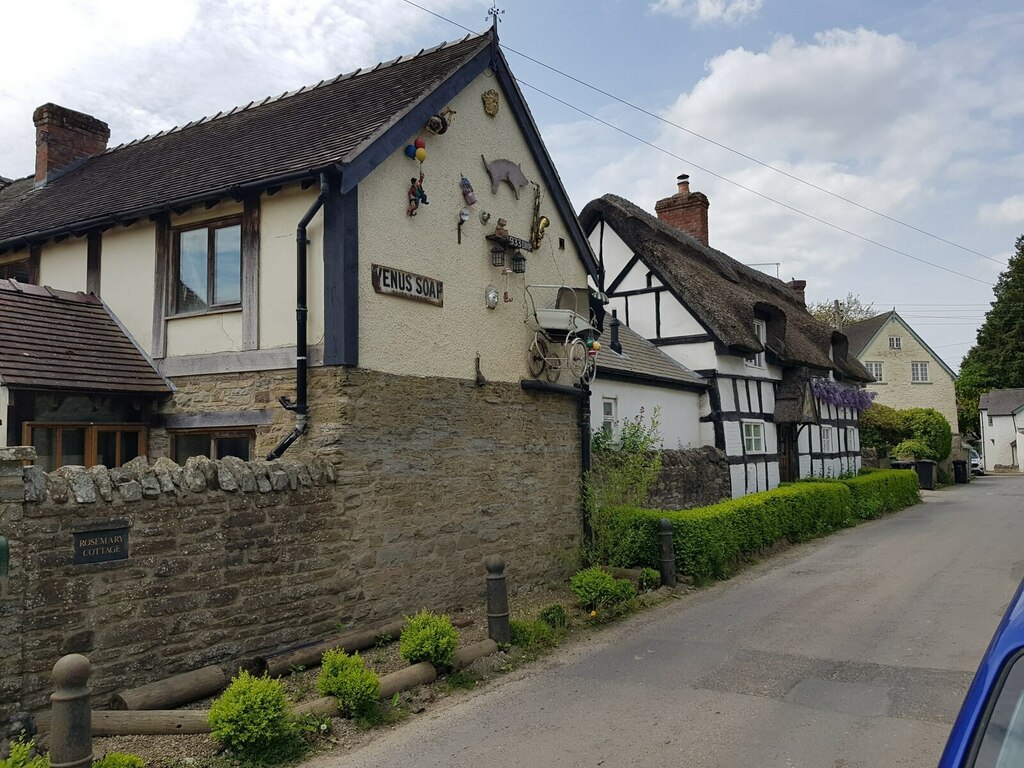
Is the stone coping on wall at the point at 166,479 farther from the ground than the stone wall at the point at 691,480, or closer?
farther from the ground

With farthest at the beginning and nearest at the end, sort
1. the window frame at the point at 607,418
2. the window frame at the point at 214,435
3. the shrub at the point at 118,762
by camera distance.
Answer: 1. the window frame at the point at 607,418
2. the window frame at the point at 214,435
3. the shrub at the point at 118,762

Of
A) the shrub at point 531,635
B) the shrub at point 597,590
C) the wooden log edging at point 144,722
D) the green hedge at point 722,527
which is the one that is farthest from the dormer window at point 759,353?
the wooden log edging at point 144,722

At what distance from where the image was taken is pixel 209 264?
9.34 m

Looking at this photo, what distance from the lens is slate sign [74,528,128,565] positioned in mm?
5906

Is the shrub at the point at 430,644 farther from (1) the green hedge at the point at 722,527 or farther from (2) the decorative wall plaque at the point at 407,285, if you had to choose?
(1) the green hedge at the point at 722,527

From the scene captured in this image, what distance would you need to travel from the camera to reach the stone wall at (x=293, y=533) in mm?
5754

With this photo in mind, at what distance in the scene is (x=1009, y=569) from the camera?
12555mm

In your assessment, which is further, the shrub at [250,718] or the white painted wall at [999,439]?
the white painted wall at [999,439]

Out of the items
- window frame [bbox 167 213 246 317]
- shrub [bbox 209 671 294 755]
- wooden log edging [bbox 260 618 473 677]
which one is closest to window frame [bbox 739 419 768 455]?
wooden log edging [bbox 260 618 473 677]

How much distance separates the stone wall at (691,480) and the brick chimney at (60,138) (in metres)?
11.8

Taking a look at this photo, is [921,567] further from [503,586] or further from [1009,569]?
[503,586]

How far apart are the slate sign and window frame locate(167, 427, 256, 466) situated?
278 cm

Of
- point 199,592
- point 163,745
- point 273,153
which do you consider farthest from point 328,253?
point 163,745

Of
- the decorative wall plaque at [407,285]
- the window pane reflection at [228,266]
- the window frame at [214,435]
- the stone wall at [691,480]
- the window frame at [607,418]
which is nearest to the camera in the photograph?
the decorative wall plaque at [407,285]
